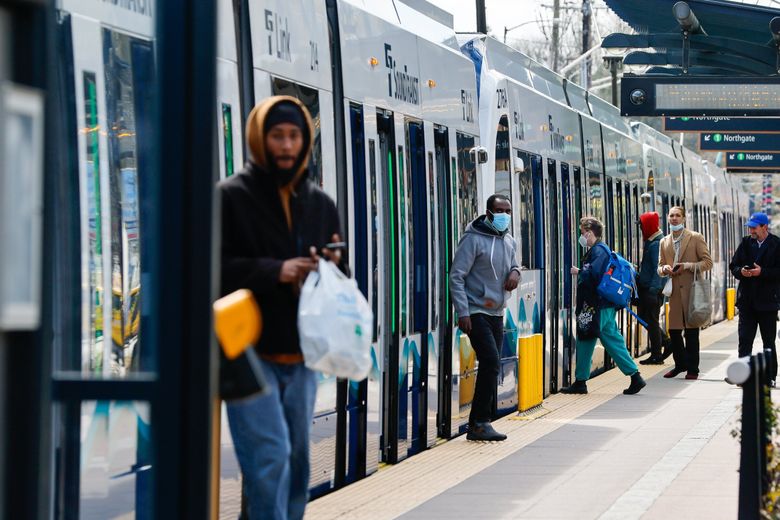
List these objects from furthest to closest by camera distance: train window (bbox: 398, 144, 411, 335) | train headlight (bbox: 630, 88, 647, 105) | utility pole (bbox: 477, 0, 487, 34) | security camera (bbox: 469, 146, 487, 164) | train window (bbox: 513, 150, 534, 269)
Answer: utility pole (bbox: 477, 0, 487, 34) < train headlight (bbox: 630, 88, 647, 105) < train window (bbox: 513, 150, 534, 269) < security camera (bbox: 469, 146, 487, 164) < train window (bbox: 398, 144, 411, 335)

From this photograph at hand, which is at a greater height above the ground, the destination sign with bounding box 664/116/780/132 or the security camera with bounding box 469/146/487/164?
the destination sign with bounding box 664/116/780/132

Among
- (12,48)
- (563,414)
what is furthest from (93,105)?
(563,414)

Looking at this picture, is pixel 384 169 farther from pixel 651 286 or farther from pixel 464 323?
pixel 651 286

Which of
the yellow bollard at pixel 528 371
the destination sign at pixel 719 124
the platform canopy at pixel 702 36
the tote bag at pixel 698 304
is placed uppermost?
the destination sign at pixel 719 124

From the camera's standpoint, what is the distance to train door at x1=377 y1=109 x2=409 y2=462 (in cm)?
939

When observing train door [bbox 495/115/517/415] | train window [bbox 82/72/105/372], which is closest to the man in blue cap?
train door [bbox 495/115/517/415]

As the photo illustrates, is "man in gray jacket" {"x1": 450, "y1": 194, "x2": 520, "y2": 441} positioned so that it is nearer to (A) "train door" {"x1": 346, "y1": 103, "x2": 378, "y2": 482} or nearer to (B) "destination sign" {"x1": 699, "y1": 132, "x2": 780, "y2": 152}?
(A) "train door" {"x1": 346, "y1": 103, "x2": 378, "y2": 482}

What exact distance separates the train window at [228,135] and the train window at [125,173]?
0.95 meters

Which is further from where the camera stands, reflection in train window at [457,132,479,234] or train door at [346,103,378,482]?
reflection in train window at [457,132,479,234]

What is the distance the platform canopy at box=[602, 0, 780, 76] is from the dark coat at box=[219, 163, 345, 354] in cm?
924

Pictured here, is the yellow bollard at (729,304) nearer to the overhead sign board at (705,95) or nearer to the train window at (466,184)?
the overhead sign board at (705,95)

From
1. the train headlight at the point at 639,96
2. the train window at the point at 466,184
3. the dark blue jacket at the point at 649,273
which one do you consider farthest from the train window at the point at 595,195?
the train window at the point at 466,184

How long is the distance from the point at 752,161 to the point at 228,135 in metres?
33.7

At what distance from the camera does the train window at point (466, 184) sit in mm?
11617
